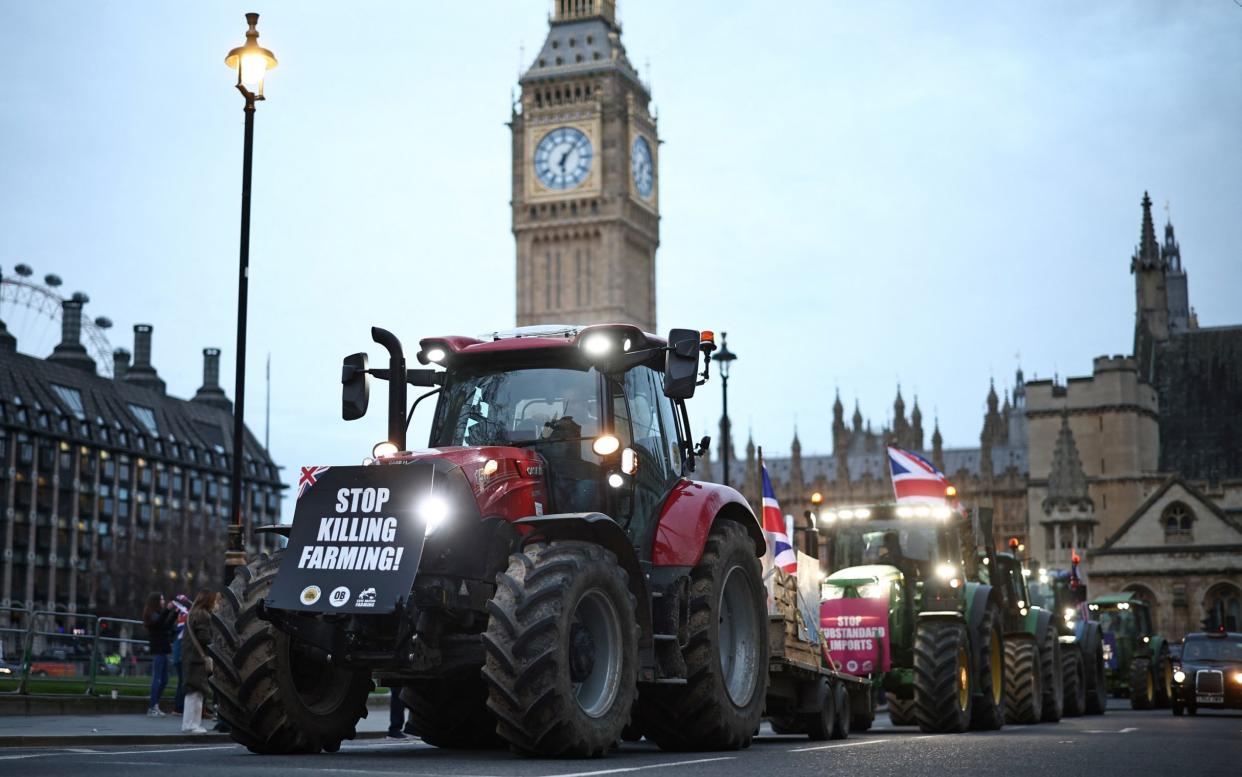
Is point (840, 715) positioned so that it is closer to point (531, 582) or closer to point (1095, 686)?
point (531, 582)

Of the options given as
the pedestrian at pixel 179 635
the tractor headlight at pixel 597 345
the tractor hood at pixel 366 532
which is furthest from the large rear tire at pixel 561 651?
the pedestrian at pixel 179 635

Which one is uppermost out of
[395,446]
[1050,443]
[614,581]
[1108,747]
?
[1050,443]

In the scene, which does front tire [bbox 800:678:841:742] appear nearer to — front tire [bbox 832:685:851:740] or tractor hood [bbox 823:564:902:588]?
front tire [bbox 832:685:851:740]

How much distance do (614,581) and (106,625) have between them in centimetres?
1649

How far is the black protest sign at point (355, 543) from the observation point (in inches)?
382

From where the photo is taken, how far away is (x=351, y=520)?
10.0 meters

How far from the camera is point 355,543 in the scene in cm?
991

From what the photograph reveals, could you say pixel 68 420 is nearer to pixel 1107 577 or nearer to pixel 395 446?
pixel 1107 577

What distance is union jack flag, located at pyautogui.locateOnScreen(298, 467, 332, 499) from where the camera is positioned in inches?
410

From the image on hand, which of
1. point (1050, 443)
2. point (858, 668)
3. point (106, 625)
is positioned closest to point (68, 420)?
point (1050, 443)

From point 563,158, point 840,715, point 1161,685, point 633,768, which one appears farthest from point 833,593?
point 563,158

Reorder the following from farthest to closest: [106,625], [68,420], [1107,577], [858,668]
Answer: [68,420] < [1107,577] < [106,625] < [858,668]

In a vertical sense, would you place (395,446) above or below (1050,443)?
below

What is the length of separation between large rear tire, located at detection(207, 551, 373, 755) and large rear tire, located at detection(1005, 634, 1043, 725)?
519 inches
